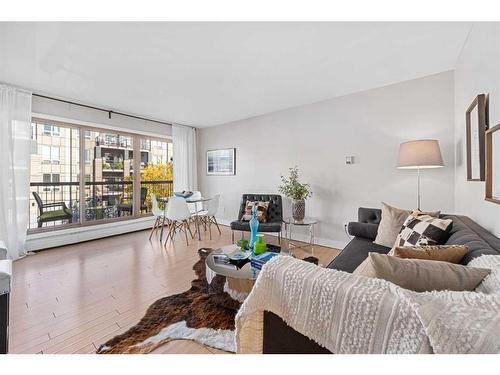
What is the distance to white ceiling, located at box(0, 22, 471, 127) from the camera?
2.04 metres

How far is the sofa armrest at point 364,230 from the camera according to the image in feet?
8.27

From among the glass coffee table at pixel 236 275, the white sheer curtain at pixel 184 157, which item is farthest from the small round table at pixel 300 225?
the white sheer curtain at pixel 184 157

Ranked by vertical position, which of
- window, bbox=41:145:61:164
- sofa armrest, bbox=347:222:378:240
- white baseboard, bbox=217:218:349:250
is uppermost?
window, bbox=41:145:61:164

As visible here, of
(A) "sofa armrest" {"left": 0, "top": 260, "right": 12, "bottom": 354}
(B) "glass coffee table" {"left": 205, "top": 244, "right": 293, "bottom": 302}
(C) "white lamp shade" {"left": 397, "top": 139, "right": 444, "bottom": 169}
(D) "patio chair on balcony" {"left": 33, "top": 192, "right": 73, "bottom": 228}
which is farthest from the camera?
(D) "patio chair on balcony" {"left": 33, "top": 192, "right": 73, "bottom": 228}

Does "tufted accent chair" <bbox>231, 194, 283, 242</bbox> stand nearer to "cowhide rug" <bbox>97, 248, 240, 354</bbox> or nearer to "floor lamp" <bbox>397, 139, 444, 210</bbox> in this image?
"cowhide rug" <bbox>97, 248, 240, 354</bbox>

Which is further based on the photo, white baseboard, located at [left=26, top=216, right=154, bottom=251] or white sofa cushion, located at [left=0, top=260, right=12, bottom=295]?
white baseboard, located at [left=26, top=216, right=154, bottom=251]

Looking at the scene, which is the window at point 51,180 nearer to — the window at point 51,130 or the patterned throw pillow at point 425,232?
the window at point 51,130

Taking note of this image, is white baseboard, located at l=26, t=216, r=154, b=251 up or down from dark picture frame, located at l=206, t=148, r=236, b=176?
down

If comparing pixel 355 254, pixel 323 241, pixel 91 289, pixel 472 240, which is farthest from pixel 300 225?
pixel 91 289

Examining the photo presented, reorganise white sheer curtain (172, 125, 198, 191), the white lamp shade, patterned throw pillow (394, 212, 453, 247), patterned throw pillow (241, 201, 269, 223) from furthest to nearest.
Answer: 1. white sheer curtain (172, 125, 198, 191)
2. patterned throw pillow (241, 201, 269, 223)
3. the white lamp shade
4. patterned throw pillow (394, 212, 453, 247)

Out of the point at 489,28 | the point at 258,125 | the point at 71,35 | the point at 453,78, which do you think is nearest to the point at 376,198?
the point at 453,78

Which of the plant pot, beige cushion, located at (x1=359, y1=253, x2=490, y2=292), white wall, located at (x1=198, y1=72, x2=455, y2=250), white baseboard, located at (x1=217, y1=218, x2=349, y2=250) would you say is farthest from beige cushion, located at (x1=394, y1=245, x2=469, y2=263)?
white baseboard, located at (x1=217, y1=218, x2=349, y2=250)

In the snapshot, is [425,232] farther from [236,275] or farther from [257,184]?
[257,184]

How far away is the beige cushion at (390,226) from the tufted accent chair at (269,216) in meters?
1.61
